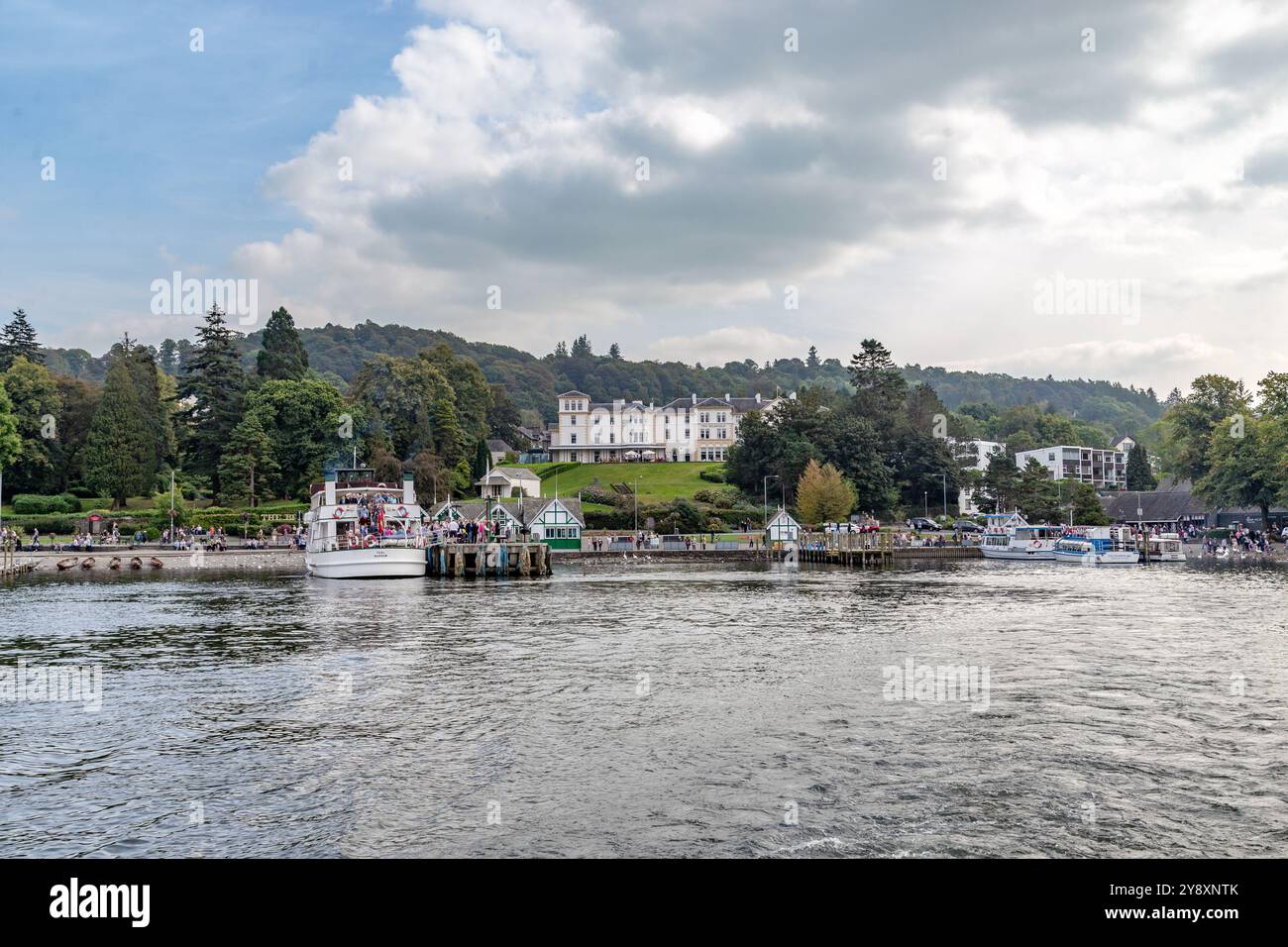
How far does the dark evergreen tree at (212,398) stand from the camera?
335 feet

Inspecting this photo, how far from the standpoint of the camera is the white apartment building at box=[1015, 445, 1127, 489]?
155 m

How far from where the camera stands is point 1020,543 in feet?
283

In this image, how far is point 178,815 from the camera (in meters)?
12.9

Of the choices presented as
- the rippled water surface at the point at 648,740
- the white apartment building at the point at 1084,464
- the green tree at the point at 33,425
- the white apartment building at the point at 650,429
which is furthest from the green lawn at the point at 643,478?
the rippled water surface at the point at 648,740

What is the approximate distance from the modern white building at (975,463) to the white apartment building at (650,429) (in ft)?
104

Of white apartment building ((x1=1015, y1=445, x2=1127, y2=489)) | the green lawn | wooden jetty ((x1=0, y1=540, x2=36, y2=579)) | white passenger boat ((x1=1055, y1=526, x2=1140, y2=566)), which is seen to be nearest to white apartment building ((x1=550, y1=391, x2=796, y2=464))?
the green lawn

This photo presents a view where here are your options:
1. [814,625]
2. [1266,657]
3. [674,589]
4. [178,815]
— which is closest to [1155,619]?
[1266,657]

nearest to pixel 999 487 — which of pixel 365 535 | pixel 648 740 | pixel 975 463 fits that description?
pixel 975 463

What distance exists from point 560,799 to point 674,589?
37.3 m

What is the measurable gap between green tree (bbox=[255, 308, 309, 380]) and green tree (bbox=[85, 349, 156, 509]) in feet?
57.0

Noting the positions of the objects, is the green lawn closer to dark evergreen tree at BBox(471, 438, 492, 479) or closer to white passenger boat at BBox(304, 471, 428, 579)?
dark evergreen tree at BBox(471, 438, 492, 479)

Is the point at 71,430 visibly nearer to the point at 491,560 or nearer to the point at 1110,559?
the point at 491,560

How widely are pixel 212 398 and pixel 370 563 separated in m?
59.1

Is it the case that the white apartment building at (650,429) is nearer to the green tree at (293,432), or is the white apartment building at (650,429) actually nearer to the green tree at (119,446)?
the green tree at (293,432)
